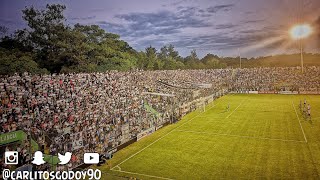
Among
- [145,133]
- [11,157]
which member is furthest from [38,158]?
[145,133]

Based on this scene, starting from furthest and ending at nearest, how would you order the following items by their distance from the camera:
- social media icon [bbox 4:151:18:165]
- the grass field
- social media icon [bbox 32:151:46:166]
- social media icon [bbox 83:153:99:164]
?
1. social media icon [bbox 83:153:99:164]
2. the grass field
3. social media icon [bbox 32:151:46:166]
4. social media icon [bbox 4:151:18:165]

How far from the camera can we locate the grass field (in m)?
16.6

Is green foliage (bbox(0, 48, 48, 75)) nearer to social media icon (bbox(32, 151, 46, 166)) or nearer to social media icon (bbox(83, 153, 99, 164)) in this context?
social media icon (bbox(83, 153, 99, 164))

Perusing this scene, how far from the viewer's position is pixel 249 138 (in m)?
23.9

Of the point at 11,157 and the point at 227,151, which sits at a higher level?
the point at 11,157

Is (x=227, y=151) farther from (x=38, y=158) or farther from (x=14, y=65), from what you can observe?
(x=14, y=65)

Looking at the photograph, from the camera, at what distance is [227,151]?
20.6m

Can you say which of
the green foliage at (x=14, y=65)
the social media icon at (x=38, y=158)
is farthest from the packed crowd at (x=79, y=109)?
the green foliage at (x=14, y=65)

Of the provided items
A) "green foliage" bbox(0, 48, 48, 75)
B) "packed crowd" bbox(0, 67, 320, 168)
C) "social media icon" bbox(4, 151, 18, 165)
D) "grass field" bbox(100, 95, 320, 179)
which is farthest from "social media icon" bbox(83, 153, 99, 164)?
"green foliage" bbox(0, 48, 48, 75)

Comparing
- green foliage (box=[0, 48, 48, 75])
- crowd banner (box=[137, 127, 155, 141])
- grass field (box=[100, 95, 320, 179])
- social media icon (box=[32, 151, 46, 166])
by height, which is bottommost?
grass field (box=[100, 95, 320, 179])

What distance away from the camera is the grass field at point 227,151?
1661 cm

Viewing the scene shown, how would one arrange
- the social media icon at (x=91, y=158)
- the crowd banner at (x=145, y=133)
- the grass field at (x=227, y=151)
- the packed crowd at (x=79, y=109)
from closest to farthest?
the grass field at (x=227, y=151) → the social media icon at (x=91, y=158) → the packed crowd at (x=79, y=109) → the crowd banner at (x=145, y=133)

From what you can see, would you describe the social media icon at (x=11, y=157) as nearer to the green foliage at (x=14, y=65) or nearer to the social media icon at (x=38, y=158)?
the social media icon at (x=38, y=158)

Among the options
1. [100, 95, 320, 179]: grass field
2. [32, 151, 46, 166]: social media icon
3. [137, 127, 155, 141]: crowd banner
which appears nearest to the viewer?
[32, 151, 46, 166]: social media icon
